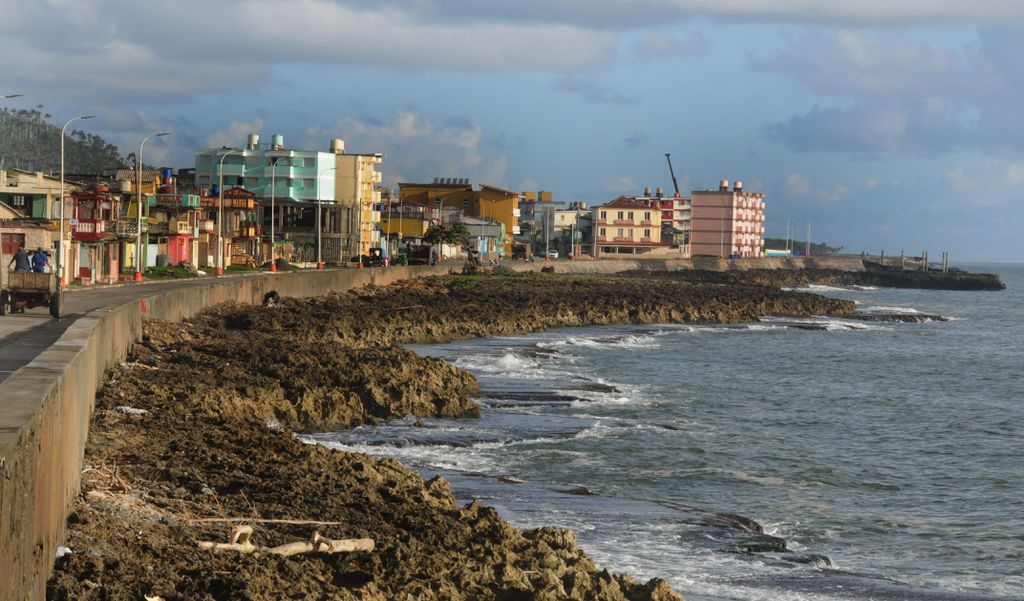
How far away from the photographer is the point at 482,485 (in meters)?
23.8

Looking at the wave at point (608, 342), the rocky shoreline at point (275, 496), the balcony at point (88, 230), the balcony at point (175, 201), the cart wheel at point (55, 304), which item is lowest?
the wave at point (608, 342)

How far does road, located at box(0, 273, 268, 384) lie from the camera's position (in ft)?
73.1

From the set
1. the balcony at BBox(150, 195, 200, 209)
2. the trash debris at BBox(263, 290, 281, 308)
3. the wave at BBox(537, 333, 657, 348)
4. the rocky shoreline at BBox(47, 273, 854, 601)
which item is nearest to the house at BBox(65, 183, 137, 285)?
the trash debris at BBox(263, 290, 281, 308)

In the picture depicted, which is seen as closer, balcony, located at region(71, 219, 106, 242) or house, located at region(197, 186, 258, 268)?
balcony, located at region(71, 219, 106, 242)

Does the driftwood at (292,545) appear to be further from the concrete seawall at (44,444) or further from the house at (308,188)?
the house at (308,188)

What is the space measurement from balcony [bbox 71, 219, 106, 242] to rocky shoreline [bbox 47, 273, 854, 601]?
78.0 ft

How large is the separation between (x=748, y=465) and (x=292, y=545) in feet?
59.0

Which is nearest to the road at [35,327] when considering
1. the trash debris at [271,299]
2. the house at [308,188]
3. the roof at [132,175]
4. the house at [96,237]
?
the trash debris at [271,299]

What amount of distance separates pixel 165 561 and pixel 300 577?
1262 mm

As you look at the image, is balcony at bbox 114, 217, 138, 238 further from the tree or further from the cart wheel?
the tree

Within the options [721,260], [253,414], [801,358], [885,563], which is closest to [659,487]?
[885,563]

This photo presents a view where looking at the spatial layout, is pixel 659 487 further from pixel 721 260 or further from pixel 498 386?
pixel 721 260

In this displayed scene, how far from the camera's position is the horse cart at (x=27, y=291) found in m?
33.8

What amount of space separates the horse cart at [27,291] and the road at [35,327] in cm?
34
